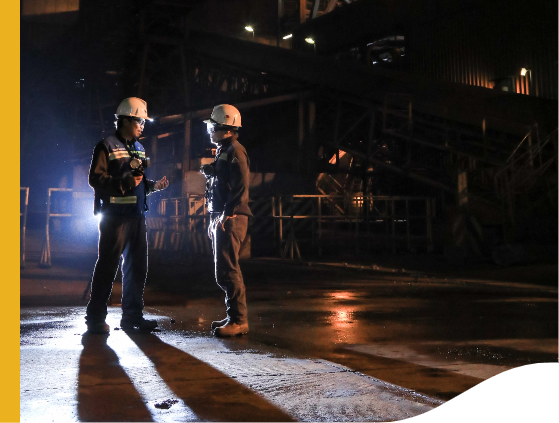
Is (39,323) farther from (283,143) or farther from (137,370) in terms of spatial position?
(283,143)

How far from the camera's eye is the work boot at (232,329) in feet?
18.7

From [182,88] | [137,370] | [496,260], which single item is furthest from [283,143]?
[137,370]

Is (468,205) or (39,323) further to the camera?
(468,205)

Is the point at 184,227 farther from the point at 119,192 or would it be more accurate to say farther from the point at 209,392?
the point at 209,392

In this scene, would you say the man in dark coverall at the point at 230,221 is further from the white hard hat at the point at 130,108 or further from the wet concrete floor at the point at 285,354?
the white hard hat at the point at 130,108

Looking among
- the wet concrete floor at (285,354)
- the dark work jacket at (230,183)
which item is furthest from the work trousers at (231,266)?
the wet concrete floor at (285,354)

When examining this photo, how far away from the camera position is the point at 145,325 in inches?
239

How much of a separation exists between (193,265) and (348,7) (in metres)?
22.2

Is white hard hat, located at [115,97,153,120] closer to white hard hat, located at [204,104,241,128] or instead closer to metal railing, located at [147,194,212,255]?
white hard hat, located at [204,104,241,128]

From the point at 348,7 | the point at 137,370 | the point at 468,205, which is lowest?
the point at 137,370

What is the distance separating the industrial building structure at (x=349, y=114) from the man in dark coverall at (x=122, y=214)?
35.2ft

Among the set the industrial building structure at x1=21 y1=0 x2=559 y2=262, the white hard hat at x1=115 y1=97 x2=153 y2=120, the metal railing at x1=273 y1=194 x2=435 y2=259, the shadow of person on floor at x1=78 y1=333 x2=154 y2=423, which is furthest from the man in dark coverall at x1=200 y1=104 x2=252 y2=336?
the metal railing at x1=273 y1=194 x2=435 y2=259

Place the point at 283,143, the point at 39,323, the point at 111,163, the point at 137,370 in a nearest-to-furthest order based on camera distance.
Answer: the point at 137,370 → the point at 111,163 → the point at 39,323 → the point at 283,143

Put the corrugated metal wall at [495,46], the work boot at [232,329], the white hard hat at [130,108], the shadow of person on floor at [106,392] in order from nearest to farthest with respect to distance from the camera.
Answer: the shadow of person on floor at [106,392]
the work boot at [232,329]
the white hard hat at [130,108]
the corrugated metal wall at [495,46]
